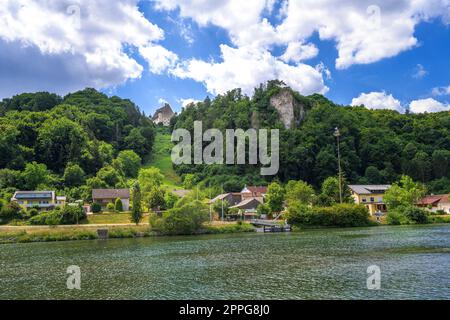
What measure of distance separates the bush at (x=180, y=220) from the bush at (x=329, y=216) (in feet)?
54.7

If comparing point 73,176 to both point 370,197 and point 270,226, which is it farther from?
point 370,197

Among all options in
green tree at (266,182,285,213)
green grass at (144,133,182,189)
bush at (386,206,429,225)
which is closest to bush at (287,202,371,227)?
bush at (386,206,429,225)

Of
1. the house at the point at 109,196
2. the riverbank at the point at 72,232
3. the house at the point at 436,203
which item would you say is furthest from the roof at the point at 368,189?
the house at the point at 109,196

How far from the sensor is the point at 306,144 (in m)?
128

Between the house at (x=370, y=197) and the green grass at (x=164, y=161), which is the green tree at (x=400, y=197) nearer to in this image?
the house at (x=370, y=197)

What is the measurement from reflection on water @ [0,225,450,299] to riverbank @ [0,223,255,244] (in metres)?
15.4

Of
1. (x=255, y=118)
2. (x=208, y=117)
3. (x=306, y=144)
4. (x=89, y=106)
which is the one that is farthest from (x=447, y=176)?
(x=89, y=106)

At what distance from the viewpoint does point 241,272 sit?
2816cm

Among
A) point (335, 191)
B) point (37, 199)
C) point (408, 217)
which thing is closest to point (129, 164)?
point (37, 199)

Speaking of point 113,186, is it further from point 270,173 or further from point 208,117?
point 208,117

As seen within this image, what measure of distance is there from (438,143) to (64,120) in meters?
117

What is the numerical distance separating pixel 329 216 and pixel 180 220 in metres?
26.0

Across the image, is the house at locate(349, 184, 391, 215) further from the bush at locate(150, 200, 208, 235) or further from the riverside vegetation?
the bush at locate(150, 200, 208, 235)

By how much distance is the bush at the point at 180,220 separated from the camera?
62938mm
